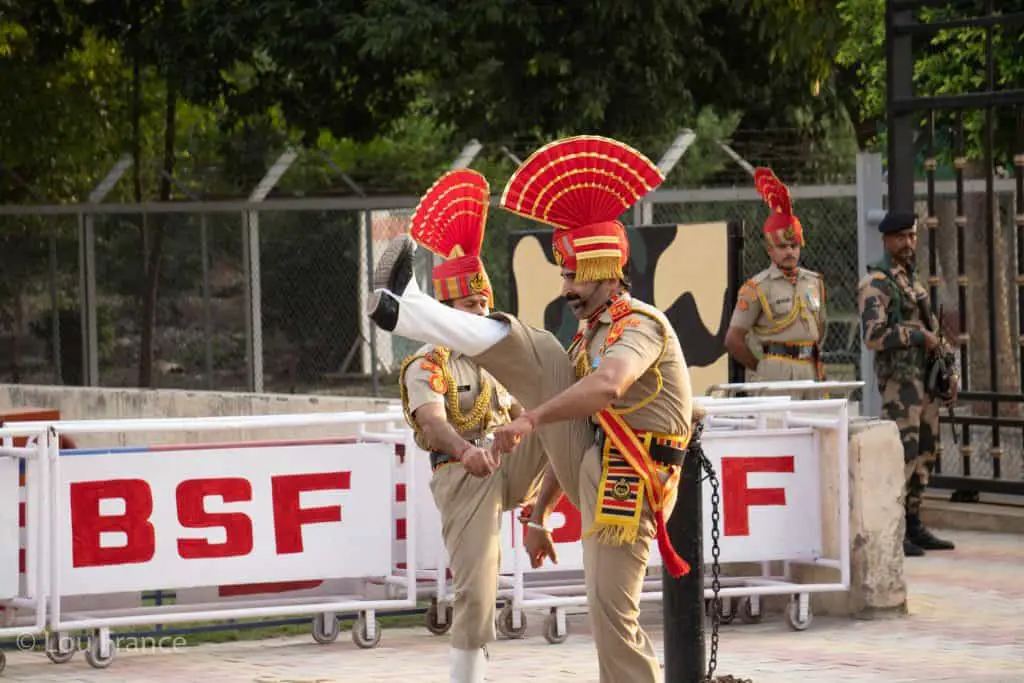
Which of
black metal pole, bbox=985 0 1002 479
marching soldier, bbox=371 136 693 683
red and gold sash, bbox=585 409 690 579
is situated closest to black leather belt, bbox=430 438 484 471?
marching soldier, bbox=371 136 693 683

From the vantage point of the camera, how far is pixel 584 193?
6844 mm

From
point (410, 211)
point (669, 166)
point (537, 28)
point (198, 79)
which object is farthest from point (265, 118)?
point (669, 166)

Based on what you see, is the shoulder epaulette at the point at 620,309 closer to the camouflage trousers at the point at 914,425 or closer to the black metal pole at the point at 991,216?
the camouflage trousers at the point at 914,425

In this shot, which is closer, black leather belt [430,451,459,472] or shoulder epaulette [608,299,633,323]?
shoulder epaulette [608,299,633,323]

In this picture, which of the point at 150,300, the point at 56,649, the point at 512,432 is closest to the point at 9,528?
the point at 56,649

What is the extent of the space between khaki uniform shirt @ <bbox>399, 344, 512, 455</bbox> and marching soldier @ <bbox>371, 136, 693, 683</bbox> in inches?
47.8

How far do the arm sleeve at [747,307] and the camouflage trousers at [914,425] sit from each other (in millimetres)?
1033

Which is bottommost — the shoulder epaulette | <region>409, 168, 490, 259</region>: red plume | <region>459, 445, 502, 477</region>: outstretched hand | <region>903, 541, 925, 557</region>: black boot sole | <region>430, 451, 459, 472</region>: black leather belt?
<region>903, 541, 925, 557</region>: black boot sole

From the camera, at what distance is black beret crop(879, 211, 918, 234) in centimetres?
1219

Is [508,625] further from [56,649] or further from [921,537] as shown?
[921,537]

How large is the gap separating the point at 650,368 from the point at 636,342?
0.18 metres

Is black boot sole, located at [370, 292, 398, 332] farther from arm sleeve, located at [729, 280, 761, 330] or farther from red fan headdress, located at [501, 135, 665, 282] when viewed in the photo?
arm sleeve, located at [729, 280, 761, 330]

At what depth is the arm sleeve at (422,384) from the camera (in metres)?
8.05

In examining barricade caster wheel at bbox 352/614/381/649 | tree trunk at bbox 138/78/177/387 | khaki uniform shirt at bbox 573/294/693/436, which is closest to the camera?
khaki uniform shirt at bbox 573/294/693/436
